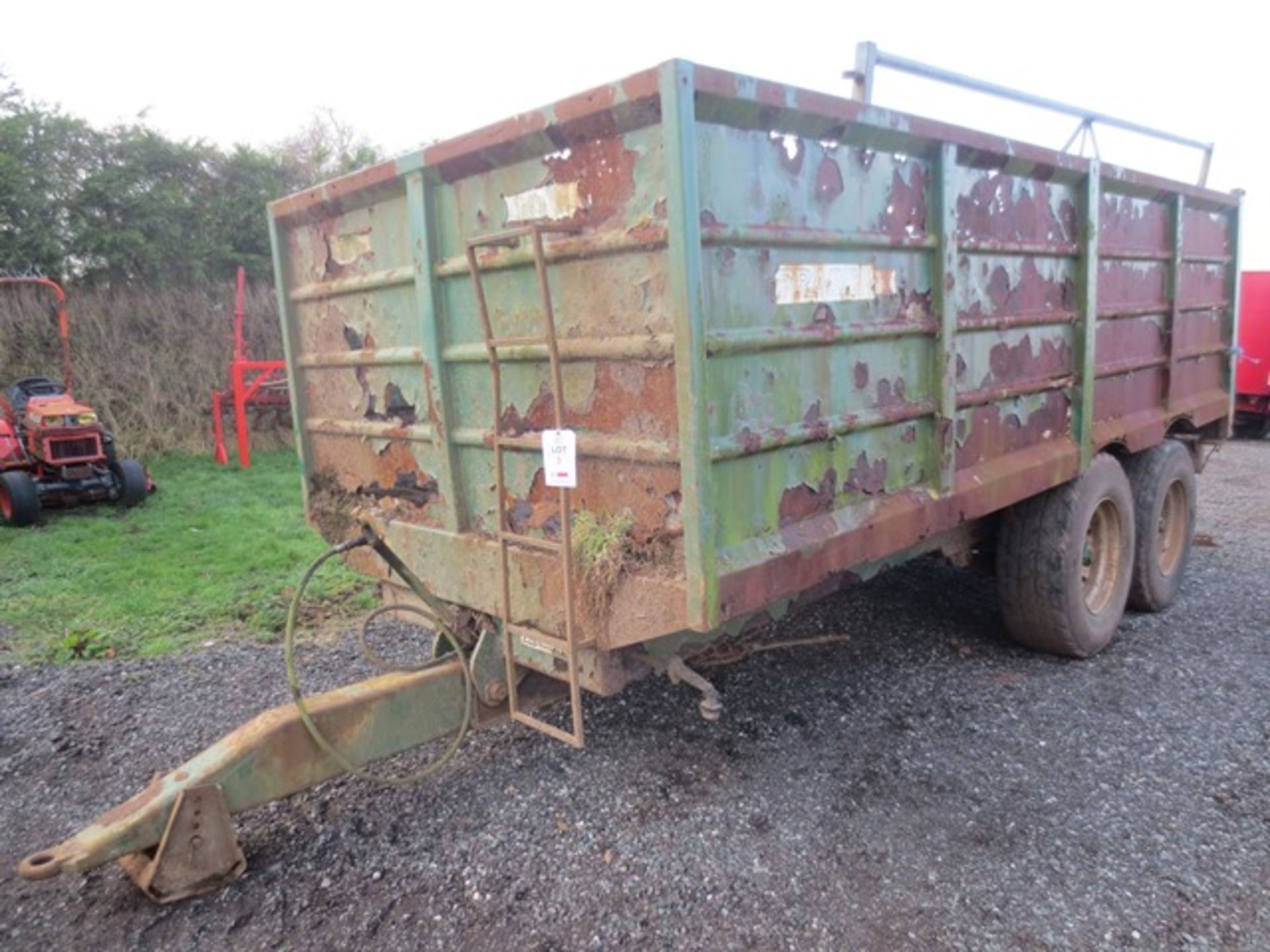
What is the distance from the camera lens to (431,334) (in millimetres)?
2982

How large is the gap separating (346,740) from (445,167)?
1802 millimetres

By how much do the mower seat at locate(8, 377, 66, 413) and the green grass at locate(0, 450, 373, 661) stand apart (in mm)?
1303

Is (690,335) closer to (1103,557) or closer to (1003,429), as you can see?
(1003,429)

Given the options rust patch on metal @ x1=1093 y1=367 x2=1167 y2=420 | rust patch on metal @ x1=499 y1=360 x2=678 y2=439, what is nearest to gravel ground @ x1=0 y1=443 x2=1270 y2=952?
rust patch on metal @ x1=1093 y1=367 x2=1167 y2=420

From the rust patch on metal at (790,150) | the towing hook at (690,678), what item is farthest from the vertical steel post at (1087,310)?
the towing hook at (690,678)

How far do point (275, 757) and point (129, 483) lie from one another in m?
7.10

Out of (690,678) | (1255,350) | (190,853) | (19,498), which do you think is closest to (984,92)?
(690,678)

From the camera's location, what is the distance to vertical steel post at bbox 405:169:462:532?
9.59 feet

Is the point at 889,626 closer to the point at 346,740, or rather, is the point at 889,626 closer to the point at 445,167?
the point at 346,740

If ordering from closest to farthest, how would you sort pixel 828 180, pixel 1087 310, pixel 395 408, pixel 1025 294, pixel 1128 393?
1. pixel 828 180
2. pixel 395 408
3. pixel 1025 294
4. pixel 1087 310
5. pixel 1128 393

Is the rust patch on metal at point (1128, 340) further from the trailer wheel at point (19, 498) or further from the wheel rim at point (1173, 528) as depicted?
the trailer wheel at point (19, 498)

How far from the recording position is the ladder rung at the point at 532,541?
2.70 m

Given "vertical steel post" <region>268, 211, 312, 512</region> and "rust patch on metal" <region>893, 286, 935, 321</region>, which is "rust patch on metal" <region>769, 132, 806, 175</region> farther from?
"vertical steel post" <region>268, 211, 312, 512</region>

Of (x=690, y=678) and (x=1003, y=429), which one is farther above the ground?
(x=1003, y=429)
